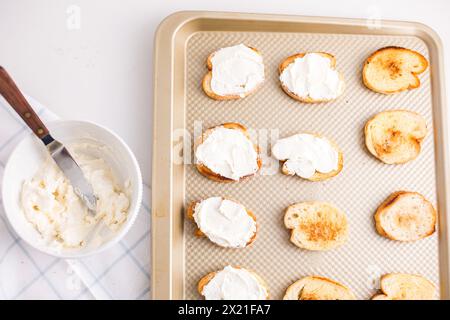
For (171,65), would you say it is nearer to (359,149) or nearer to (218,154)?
(218,154)

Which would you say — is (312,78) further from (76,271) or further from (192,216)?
(76,271)

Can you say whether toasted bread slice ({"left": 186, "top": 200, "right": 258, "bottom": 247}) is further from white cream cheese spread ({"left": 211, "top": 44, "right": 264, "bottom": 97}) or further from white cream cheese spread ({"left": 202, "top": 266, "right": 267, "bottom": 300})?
white cream cheese spread ({"left": 211, "top": 44, "right": 264, "bottom": 97})

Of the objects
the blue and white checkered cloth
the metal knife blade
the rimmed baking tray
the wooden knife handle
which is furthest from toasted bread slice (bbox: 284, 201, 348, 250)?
the wooden knife handle

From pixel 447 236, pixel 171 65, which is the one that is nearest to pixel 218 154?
pixel 171 65

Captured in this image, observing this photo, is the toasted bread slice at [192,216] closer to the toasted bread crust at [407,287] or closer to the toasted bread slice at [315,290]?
the toasted bread slice at [315,290]

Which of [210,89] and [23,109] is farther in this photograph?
[210,89]

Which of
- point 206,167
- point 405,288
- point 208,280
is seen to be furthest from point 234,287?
point 405,288

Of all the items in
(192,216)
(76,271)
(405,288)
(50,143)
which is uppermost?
(50,143)

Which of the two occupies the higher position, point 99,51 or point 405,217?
point 99,51
